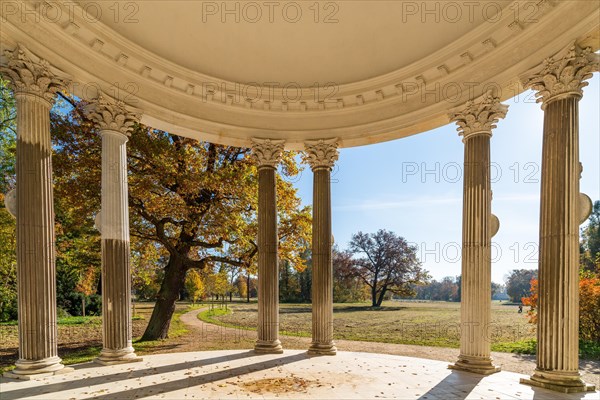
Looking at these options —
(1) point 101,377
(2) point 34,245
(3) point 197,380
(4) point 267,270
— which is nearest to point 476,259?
(4) point 267,270

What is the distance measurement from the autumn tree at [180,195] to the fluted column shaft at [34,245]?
21532 millimetres

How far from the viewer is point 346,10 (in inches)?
1309

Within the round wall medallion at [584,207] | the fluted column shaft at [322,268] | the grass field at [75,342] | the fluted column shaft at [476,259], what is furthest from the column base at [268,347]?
the round wall medallion at [584,207]

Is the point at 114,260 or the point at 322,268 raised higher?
the point at 114,260

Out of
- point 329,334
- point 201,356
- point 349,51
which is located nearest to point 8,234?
point 201,356

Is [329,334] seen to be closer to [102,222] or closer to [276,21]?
[102,222]

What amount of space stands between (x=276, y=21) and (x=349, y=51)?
7.76 metres

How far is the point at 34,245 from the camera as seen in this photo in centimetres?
2645

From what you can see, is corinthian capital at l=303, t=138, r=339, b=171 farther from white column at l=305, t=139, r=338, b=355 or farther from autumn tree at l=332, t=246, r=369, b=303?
autumn tree at l=332, t=246, r=369, b=303

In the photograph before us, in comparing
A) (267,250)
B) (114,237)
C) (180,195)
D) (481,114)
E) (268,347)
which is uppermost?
(481,114)

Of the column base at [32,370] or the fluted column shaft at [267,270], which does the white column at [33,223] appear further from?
the fluted column shaft at [267,270]

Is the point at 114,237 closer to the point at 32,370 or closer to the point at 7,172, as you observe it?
the point at 32,370

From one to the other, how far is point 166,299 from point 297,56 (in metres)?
38.6

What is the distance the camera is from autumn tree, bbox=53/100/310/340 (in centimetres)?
4938
